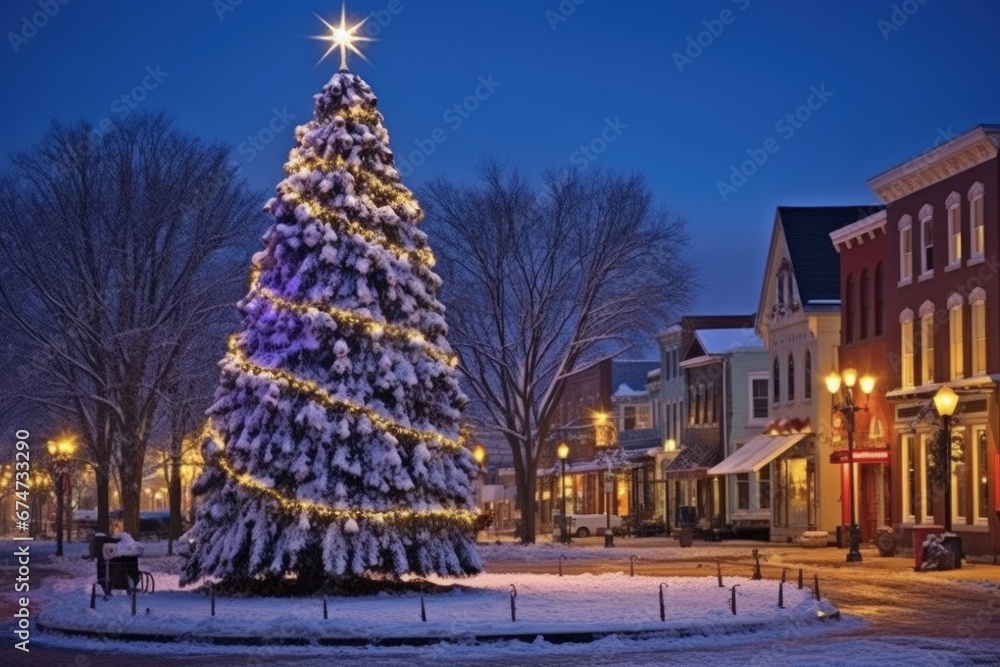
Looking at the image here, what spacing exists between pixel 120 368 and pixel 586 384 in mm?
49322

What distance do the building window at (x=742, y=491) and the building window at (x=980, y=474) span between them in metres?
24.8

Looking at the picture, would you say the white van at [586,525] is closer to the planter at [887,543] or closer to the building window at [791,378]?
the building window at [791,378]

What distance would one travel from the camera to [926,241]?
45.8 meters

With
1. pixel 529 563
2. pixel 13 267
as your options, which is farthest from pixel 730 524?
pixel 13 267

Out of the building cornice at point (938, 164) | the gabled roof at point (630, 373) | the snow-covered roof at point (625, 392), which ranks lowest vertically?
the snow-covered roof at point (625, 392)

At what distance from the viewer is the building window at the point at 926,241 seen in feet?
149

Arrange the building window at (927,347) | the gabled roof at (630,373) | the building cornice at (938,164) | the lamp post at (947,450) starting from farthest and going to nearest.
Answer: the gabled roof at (630,373) → the building window at (927,347) → the building cornice at (938,164) → the lamp post at (947,450)

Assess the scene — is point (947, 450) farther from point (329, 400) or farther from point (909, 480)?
point (329, 400)

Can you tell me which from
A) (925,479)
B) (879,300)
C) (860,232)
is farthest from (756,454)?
(925,479)

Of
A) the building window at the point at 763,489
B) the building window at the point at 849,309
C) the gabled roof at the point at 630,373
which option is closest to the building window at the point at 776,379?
the building window at the point at 763,489

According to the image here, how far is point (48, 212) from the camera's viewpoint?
49.0 meters

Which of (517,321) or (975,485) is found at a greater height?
(517,321)

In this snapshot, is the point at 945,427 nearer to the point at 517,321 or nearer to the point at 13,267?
the point at 517,321

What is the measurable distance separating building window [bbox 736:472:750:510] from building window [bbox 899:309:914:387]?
66.1 ft
